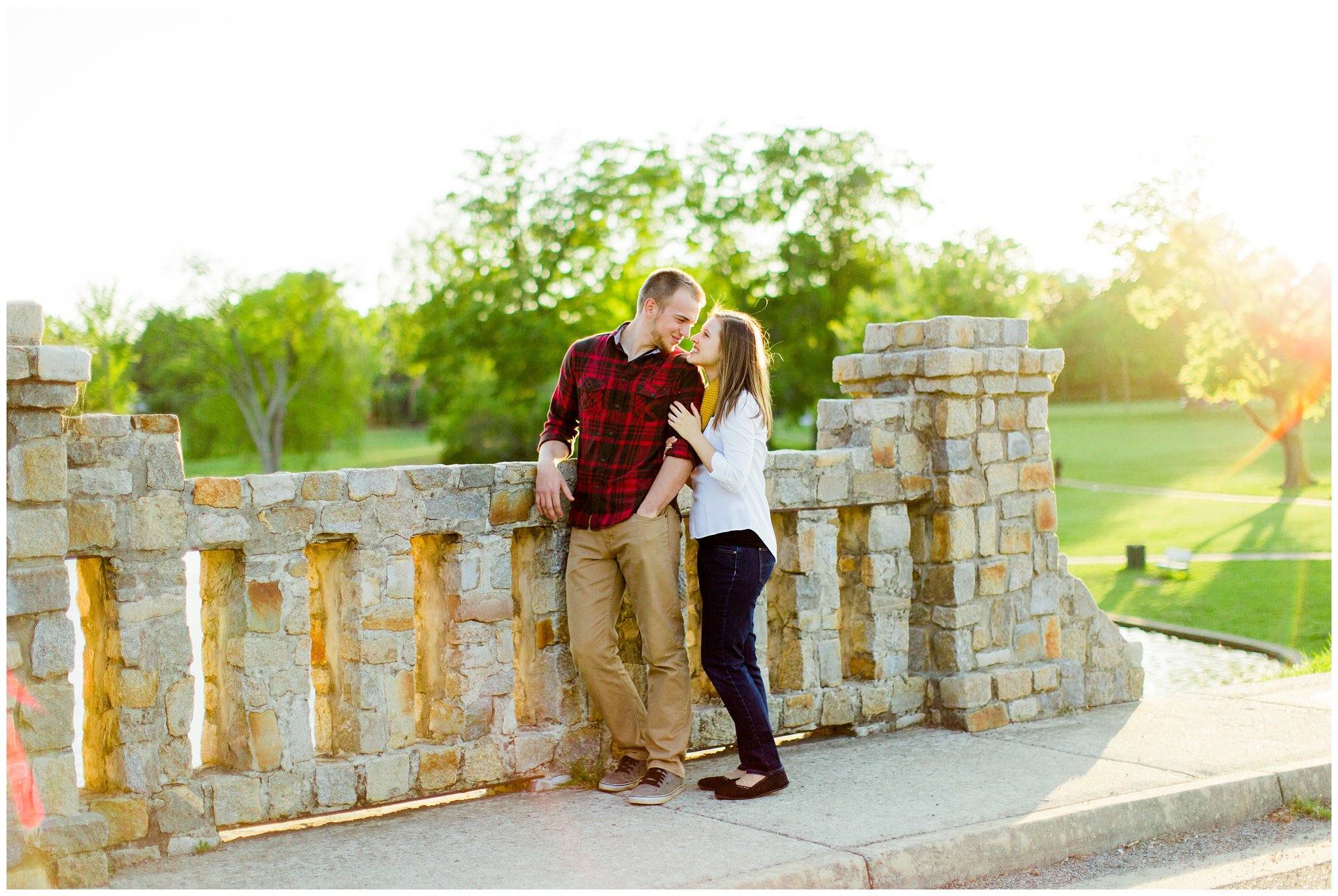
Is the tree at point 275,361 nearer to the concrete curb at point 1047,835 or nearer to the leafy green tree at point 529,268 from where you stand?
the leafy green tree at point 529,268

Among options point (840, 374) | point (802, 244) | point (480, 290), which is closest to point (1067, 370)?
point (802, 244)

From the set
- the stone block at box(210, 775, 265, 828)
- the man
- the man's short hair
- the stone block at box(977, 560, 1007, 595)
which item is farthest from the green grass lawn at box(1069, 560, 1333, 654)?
the stone block at box(210, 775, 265, 828)

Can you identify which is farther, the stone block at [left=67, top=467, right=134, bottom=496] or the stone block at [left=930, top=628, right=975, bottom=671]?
the stone block at [left=930, top=628, right=975, bottom=671]

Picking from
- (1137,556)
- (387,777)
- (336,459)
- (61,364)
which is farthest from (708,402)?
(336,459)

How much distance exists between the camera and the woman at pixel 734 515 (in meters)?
5.35

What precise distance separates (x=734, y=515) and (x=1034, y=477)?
8.33 ft

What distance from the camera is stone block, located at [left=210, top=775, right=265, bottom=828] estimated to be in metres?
5.01

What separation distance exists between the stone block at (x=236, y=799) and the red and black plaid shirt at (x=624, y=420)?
1.70 metres

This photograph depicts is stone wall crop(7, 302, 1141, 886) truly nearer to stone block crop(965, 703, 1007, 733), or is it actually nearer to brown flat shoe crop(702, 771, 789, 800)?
stone block crop(965, 703, 1007, 733)

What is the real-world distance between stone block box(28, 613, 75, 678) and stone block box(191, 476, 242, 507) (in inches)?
25.5

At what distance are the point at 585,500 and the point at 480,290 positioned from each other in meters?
38.0

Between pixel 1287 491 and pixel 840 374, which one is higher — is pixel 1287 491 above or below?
below

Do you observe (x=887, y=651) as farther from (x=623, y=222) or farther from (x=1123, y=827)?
(x=623, y=222)

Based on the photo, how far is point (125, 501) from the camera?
15.5 feet
